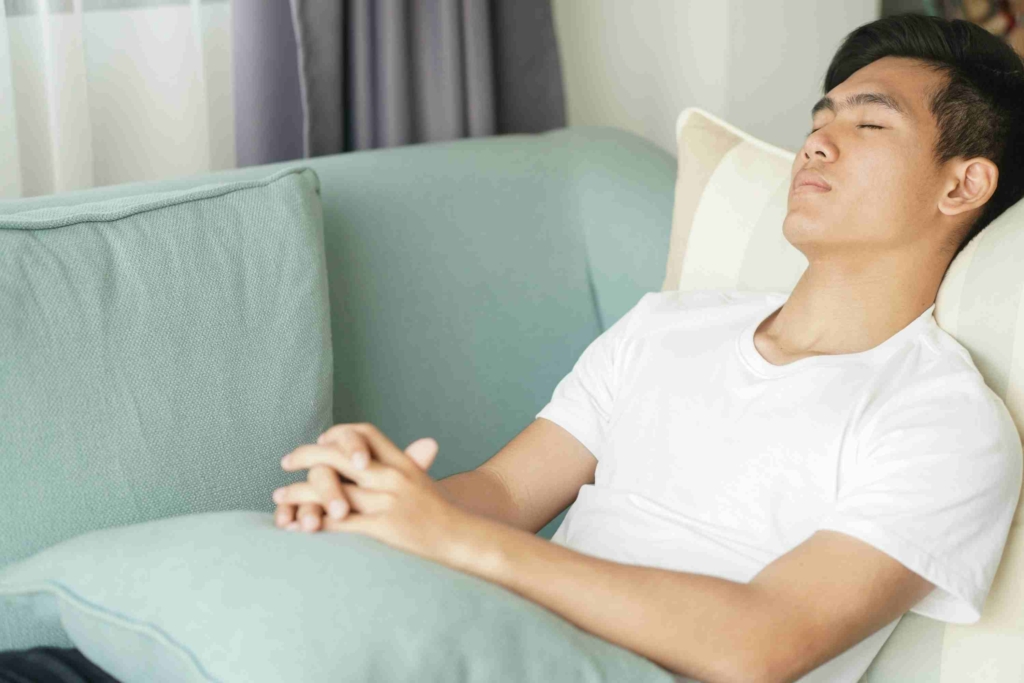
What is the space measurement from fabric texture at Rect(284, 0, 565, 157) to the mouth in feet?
2.76

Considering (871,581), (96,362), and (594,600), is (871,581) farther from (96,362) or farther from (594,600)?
(96,362)

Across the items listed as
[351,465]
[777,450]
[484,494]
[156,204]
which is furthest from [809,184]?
[156,204]

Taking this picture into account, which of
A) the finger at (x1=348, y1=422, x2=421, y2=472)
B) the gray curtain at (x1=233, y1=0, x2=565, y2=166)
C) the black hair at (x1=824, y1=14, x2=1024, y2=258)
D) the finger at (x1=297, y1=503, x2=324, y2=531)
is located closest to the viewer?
the finger at (x1=297, y1=503, x2=324, y2=531)

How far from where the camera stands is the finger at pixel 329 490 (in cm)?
98

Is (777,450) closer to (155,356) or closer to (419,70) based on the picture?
(155,356)

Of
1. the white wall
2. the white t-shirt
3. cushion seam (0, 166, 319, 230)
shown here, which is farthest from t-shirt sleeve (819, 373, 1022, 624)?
the white wall

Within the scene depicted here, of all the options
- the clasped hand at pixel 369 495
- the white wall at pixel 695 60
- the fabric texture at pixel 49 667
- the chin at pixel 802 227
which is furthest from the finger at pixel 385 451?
the white wall at pixel 695 60

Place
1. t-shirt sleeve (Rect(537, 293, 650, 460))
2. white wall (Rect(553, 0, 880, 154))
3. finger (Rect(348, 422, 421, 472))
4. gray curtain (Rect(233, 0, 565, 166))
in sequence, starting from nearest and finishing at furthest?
finger (Rect(348, 422, 421, 472)) < t-shirt sleeve (Rect(537, 293, 650, 460)) < gray curtain (Rect(233, 0, 565, 166)) < white wall (Rect(553, 0, 880, 154))

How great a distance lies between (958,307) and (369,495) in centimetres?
70

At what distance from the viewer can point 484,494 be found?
129 centimetres

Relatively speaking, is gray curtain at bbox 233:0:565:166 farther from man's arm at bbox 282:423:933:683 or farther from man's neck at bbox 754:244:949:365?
man's arm at bbox 282:423:933:683

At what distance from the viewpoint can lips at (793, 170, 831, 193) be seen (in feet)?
4.12

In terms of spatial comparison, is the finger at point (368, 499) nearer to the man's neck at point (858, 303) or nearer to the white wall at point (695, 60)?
the man's neck at point (858, 303)

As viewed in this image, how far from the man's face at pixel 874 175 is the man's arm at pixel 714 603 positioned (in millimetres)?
418
